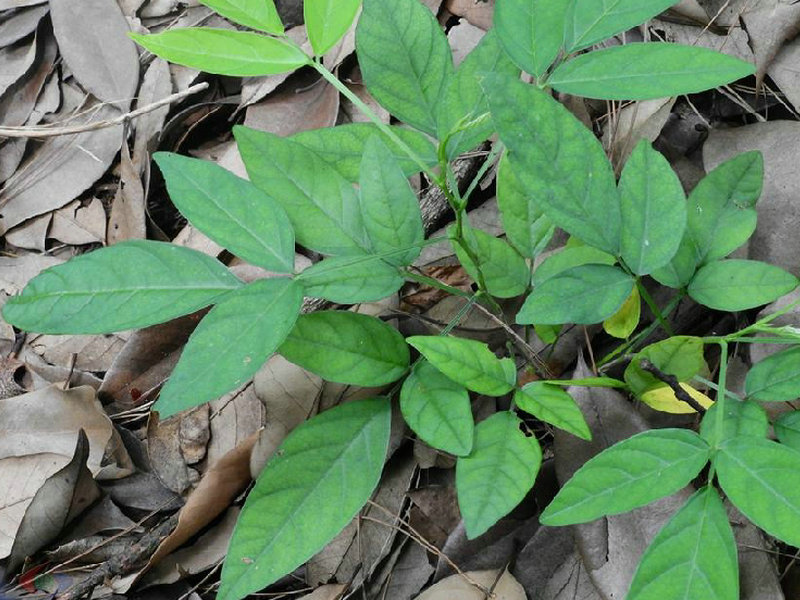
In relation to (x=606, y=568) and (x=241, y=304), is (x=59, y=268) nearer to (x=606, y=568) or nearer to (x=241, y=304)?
(x=241, y=304)

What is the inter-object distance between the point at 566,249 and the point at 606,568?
1.54 feet

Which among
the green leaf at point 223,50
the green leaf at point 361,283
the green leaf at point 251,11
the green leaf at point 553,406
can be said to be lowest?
the green leaf at point 553,406

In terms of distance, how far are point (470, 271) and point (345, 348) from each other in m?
0.23

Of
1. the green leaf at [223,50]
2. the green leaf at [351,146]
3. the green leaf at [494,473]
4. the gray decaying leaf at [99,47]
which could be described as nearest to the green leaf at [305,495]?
the green leaf at [494,473]

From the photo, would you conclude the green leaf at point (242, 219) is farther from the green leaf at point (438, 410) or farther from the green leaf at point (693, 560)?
the green leaf at point (693, 560)

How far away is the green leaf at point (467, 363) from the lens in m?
1.00

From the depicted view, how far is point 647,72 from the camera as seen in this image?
986 mm

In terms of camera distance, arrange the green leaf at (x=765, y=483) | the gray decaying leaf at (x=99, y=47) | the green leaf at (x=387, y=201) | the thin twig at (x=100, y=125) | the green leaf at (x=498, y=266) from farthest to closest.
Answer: the gray decaying leaf at (x=99, y=47), the thin twig at (x=100, y=125), the green leaf at (x=498, y=266), the green leaf at (x=387, y=201), the green leaf at (x=765, y=483)

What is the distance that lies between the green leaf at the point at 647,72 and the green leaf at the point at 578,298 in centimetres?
22

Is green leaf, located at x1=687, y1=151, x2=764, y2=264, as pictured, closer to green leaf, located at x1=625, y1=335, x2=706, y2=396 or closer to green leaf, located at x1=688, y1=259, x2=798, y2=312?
green leaf, located at x1=688, y1=259, x2=798, y2=312

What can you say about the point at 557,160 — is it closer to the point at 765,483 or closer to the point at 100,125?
the point at 765,483

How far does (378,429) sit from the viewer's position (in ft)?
3.65

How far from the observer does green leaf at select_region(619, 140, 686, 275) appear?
3.09 ft

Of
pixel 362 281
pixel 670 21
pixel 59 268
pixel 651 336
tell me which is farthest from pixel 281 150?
pixel 670 21
